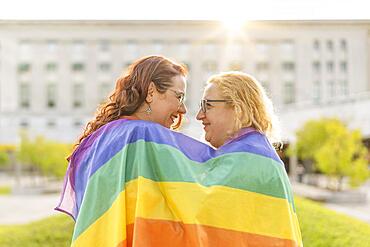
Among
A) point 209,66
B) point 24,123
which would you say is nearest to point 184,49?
point 209,66

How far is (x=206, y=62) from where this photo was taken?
5544 cm

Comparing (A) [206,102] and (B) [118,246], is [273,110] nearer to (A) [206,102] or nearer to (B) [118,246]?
(A) [206,102]

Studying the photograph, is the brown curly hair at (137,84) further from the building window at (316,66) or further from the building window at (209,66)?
the building window at (316,66)

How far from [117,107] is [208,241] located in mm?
675

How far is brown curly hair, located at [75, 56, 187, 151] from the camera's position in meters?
2.49

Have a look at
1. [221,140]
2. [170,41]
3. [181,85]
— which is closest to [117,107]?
[181,85]

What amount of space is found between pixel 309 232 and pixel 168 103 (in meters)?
3.83

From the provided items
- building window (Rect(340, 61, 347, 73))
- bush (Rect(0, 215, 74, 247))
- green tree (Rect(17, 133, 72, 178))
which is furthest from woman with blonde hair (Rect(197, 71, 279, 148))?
building window (Rect(340, 61, 347, 73))

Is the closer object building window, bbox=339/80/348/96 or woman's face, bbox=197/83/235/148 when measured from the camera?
woman's face, bbox=197/83/235/148

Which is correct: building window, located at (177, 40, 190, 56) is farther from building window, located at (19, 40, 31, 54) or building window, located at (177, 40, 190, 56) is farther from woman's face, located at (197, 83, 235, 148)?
woman's face, located at (197, 83, 235, 148)

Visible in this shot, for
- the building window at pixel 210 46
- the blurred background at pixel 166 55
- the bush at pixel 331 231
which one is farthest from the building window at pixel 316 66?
the bush at pixel 331 231

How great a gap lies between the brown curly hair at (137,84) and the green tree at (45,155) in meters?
24.3

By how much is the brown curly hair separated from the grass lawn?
306 cm

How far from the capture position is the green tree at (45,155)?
26938 mm
